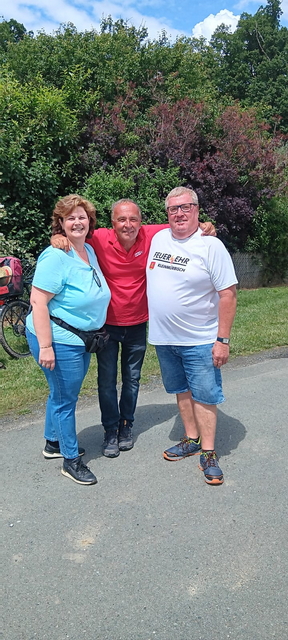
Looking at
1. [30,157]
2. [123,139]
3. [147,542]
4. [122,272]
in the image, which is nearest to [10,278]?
[122,272]

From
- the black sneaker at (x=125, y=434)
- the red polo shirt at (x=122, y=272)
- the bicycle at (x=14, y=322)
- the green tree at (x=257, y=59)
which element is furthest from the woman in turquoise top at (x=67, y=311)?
the green tree at (x=257, y=59)

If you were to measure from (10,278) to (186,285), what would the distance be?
11.7ft

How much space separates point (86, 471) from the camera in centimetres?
341

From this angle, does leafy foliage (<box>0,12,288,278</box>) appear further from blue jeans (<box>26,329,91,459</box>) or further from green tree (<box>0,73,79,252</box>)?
blue jeans (<box>26,329,91,459</box>)

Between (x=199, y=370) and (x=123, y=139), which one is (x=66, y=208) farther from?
(x=123, y=139)

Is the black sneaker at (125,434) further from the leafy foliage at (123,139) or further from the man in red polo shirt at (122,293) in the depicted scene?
the leafy foliage at (123,139)

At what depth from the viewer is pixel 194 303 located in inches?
132

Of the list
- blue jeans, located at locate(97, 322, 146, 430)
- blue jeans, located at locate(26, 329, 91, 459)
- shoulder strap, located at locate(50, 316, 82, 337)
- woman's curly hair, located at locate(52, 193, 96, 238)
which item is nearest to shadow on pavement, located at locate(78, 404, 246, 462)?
blue jeans, located at locate(97, 322, 146, 430)

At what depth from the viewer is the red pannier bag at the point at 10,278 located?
6.28m

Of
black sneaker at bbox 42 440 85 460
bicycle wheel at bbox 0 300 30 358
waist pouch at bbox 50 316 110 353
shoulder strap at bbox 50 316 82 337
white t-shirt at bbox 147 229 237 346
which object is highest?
white t-shirt at bbox 147 229 237 346

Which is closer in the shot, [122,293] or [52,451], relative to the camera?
[122,293]

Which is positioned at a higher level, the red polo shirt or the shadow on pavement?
the red polo shirt

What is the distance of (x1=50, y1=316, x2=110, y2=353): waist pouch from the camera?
3199 mm

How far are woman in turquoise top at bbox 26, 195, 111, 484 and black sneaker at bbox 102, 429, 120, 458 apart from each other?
0.32 metres
